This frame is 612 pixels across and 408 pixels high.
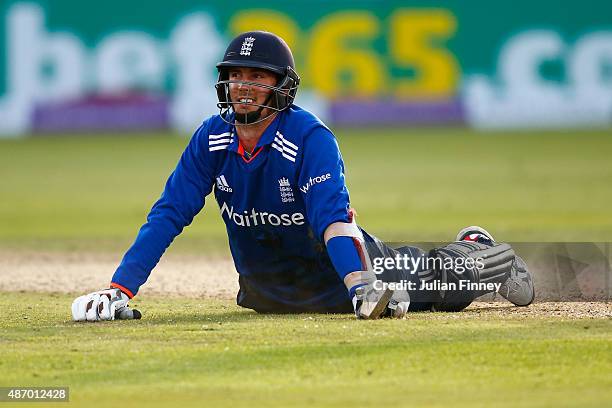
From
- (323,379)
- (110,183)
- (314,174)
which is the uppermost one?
(314,174)

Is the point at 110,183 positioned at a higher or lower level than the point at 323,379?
lower

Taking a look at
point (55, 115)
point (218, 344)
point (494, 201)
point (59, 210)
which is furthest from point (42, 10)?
point (218, 344)

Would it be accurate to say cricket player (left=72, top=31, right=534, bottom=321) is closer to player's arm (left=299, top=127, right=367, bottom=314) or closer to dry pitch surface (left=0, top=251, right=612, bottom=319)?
player's arm (left=299, top=127, right=367, bottom=314)

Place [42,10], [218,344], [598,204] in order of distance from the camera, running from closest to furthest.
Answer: [218,344], [598,204], [42,10]

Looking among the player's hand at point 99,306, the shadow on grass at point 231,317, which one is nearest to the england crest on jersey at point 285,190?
the shadow on grass at point 231,317

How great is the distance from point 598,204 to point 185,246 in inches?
205

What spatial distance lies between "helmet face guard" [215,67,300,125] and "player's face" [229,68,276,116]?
1 cm

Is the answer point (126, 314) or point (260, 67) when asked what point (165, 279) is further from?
point (260, 67)

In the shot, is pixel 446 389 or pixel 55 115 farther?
pixel 55 115

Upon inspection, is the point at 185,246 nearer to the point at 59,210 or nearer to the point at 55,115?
the point at 59,210

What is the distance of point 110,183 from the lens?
17672 mm

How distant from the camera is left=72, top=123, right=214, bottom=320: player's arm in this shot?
254 inches

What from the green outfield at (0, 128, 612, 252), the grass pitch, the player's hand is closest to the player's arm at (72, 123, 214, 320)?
the player's hand

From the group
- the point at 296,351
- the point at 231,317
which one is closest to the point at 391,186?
the point at 231,317
